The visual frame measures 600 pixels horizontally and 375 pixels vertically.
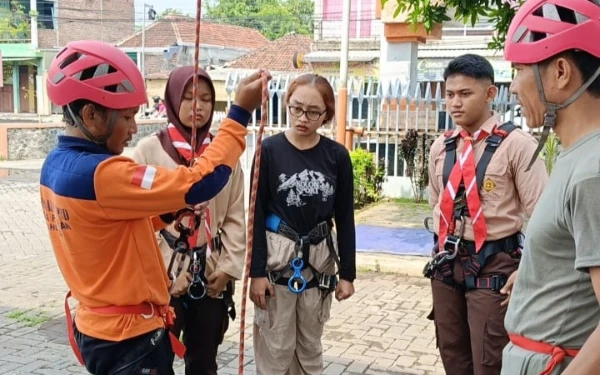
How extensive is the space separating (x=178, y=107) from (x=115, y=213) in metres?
1.24

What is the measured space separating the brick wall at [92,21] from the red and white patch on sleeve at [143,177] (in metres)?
44.1

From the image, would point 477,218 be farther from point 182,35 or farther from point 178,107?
point 182,35

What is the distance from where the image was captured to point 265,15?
6850cm

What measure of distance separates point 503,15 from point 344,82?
206 inches

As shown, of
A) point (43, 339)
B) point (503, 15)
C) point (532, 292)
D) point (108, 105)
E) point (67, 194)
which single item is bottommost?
point (43, 339)

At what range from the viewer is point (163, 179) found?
2.26 m

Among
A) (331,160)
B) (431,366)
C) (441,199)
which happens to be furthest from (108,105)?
(431,366)

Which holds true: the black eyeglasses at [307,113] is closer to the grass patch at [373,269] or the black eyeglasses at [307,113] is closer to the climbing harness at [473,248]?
the climbing harness at [473,248]

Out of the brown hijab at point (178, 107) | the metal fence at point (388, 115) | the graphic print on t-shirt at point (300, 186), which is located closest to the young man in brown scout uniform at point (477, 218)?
the graphic print on t-shirt at point (300, 186)

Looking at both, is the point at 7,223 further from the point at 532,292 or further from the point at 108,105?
the point at 532,292

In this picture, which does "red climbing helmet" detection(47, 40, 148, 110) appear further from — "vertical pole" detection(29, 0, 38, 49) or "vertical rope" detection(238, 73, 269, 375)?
"vertical pole" detection(29, 0, 38, 49)

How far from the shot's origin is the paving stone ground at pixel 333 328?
480 cm

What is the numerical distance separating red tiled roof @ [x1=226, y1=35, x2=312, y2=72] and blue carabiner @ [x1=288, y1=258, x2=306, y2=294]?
109 ft

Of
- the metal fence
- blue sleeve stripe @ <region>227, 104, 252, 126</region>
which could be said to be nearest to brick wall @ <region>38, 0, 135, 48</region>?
the metal fence
